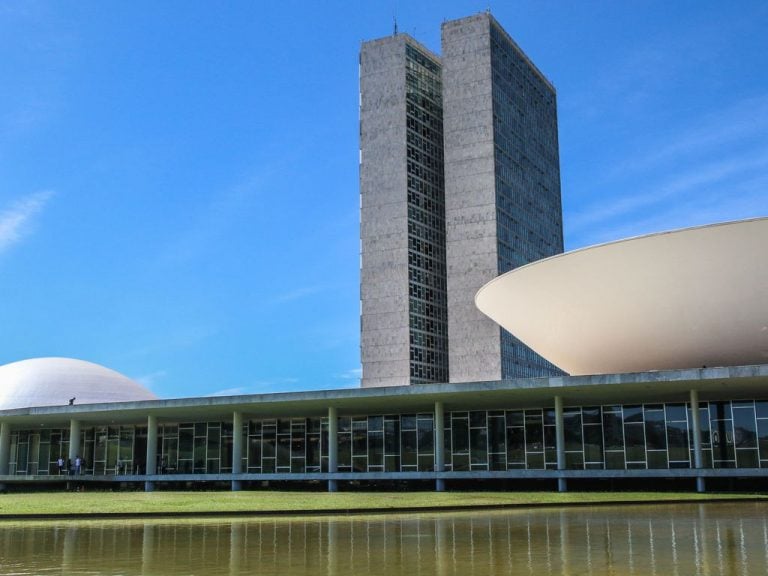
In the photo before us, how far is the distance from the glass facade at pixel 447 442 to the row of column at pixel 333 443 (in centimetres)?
99

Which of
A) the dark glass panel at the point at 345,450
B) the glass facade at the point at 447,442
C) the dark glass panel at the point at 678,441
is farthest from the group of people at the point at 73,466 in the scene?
the dark glass panel at the point at 678,441

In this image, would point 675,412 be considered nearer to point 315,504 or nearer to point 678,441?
point 678,441

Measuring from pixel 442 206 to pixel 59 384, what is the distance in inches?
2240

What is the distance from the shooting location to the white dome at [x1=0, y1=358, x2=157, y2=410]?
173ft

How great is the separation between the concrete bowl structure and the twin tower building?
199 feet

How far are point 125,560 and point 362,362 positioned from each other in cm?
8442

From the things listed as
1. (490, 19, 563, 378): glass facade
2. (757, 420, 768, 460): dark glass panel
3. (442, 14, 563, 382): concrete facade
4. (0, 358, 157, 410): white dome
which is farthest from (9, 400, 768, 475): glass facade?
(490, 19, 563, 378): glass facade

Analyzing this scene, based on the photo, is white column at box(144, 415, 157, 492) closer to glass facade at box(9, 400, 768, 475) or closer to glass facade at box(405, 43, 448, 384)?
glass facade at box(9, 400, 768, 475)

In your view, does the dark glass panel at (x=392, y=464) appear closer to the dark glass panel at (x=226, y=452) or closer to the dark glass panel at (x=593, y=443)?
the dark glass panel at (x=593, y=443)

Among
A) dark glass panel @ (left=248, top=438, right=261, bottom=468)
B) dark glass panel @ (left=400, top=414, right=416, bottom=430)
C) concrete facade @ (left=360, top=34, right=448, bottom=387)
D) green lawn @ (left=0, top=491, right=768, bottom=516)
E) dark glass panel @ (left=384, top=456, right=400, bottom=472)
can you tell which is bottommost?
green lawn @ (left=0, top=491, right=768, bottom=516)

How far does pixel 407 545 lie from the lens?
1253 cm

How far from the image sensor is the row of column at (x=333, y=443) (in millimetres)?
31020

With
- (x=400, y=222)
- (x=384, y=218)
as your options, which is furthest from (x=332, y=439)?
(x=384, y=218)

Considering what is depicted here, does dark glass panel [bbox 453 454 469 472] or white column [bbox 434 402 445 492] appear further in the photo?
dark glass panel [bbox 453 454 469 472]
